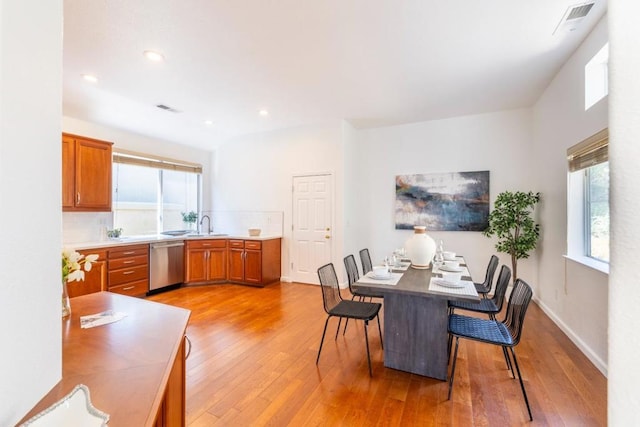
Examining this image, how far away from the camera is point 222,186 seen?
6.18 metres

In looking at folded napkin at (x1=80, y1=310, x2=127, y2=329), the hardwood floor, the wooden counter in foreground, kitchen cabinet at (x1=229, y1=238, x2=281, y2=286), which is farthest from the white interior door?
folded napkin at (x1=80, y1=310, x2=127, y2=329)

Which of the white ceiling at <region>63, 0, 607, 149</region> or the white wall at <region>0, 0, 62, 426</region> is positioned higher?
the white ceiling at <region>63, 0, 607, 149</region>

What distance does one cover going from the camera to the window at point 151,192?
194 inches

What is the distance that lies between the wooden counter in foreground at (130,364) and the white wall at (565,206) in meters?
3.22

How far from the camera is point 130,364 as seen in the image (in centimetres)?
105

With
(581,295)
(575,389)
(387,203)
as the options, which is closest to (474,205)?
(387,203)

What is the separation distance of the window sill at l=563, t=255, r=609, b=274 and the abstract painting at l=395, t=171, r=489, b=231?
164 cm

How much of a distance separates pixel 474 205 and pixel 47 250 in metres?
5.12

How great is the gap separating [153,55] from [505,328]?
158 inches

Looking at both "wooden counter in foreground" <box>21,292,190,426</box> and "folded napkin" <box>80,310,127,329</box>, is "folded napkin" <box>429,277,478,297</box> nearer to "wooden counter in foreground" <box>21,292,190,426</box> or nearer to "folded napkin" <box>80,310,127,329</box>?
"wooden counter in foreground" <box>21,292,190,426</box>

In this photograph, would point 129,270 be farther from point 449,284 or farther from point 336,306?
point 449,284

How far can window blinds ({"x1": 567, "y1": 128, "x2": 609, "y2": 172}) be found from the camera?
2408mm

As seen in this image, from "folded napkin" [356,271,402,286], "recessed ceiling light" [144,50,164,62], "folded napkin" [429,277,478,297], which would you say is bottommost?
"folded napkin" [429,277,478,297]

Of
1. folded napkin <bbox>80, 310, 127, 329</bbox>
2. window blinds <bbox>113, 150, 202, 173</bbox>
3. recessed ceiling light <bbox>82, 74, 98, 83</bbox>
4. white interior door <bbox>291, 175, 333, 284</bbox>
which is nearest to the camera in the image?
folded napkin <bbox>80, 310, 127, 329</bbox>
